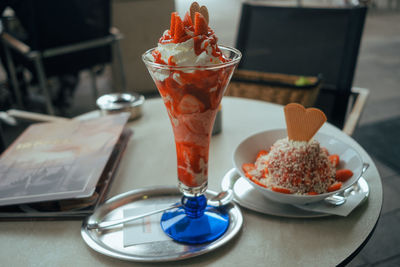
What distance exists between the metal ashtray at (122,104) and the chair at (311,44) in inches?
31.6

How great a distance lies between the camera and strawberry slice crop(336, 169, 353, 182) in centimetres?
70

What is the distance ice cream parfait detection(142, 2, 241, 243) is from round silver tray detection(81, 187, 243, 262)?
0.02 metres

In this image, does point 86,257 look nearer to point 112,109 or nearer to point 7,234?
point 7,234

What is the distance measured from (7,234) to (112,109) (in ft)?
1.65

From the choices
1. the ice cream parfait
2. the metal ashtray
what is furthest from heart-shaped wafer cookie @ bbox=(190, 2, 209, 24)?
the metal ashtray

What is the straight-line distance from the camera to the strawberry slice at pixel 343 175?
70cm

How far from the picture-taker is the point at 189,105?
0.54 m

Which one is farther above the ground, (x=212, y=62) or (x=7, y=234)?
(x=212, y=62)

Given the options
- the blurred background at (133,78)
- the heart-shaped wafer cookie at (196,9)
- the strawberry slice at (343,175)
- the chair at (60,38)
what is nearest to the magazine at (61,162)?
the heart-shaped wafer cookie at (196,9)

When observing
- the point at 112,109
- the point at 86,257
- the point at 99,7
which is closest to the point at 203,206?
the point at 86,257

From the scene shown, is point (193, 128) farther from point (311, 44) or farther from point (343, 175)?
point (311, 44)

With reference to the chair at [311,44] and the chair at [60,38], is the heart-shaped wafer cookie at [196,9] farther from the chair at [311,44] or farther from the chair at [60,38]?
the chair at [60,38]

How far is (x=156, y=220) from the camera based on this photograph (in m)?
0.67

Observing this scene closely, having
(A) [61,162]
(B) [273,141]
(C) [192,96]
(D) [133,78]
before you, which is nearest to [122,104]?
(A) [61,162]
